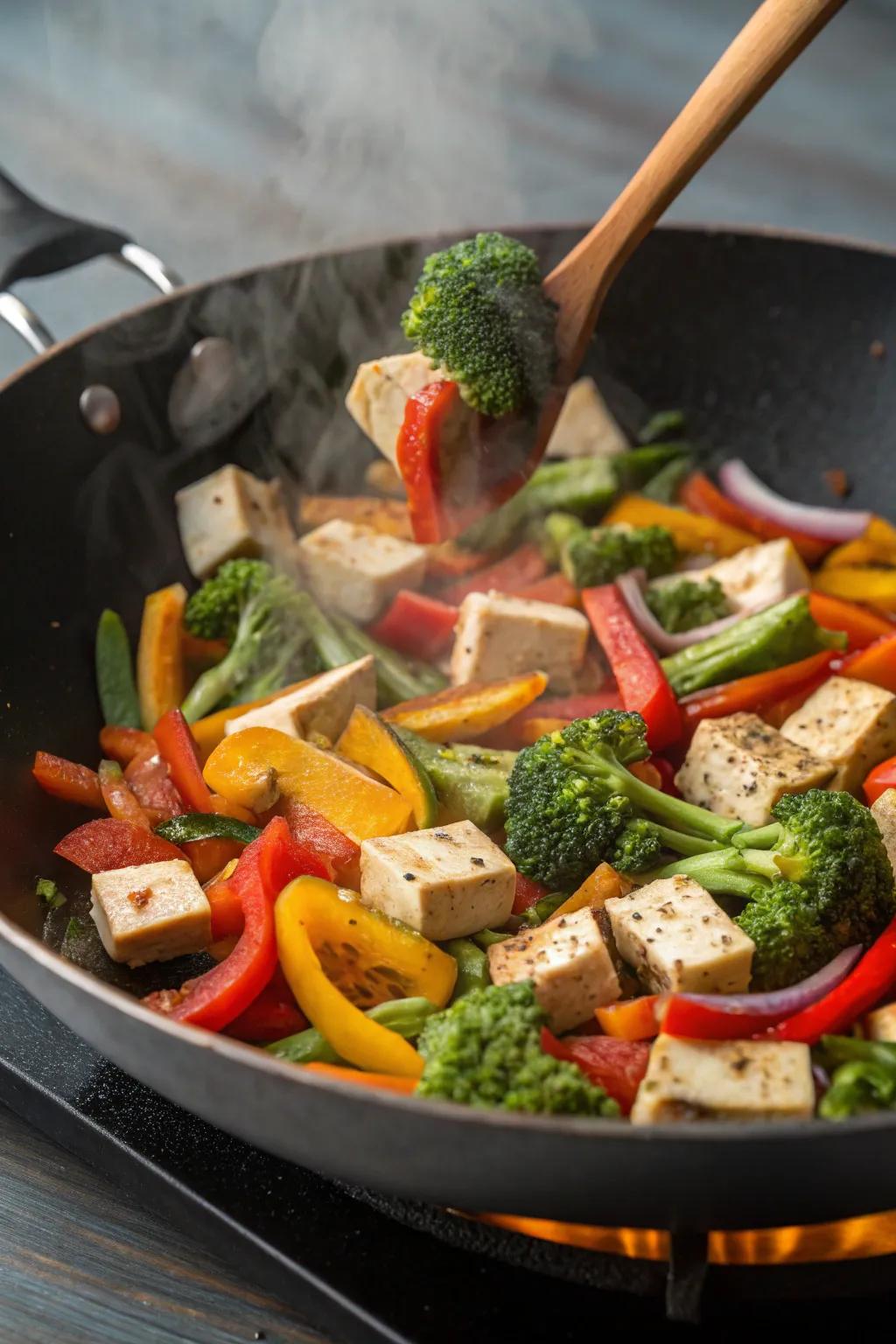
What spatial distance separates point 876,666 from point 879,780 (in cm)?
42

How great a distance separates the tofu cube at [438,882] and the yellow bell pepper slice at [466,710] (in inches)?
17.3

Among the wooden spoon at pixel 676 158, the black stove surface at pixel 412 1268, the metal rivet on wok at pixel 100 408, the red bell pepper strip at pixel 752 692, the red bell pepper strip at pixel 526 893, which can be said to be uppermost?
the wooden spoon at pixel 676 158

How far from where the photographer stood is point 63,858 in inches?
101

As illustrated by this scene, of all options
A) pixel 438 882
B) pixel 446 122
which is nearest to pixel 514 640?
pixel 438 882

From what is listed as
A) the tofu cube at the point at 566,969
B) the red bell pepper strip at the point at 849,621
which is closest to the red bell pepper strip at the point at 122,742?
the tofu cube at the point at 566,969

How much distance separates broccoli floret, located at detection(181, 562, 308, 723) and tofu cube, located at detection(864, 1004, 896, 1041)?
1.56 metres

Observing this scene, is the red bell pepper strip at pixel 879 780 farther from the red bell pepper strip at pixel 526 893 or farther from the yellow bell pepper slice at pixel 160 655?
the yellow bell pepper slice at pixel 160 655

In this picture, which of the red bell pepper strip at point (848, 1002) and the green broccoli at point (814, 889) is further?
the green broccoli at point (814, 889)

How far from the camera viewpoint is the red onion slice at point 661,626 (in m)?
3.08

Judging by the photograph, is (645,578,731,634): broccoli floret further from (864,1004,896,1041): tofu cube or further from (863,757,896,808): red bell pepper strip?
(864,1004,896,1041): tofu cube

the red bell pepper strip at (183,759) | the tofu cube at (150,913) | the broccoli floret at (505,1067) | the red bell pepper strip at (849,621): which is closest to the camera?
the broccoli floret at (505,1067)

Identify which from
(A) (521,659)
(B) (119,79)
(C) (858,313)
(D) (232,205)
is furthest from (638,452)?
(B) (119,79)

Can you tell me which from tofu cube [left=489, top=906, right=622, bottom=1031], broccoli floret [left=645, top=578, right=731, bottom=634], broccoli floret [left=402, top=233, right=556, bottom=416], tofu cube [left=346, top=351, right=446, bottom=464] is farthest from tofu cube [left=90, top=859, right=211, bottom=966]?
broccoli floret [left=645, top=578, right=731, bottom=634]

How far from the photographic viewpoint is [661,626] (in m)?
3.17
